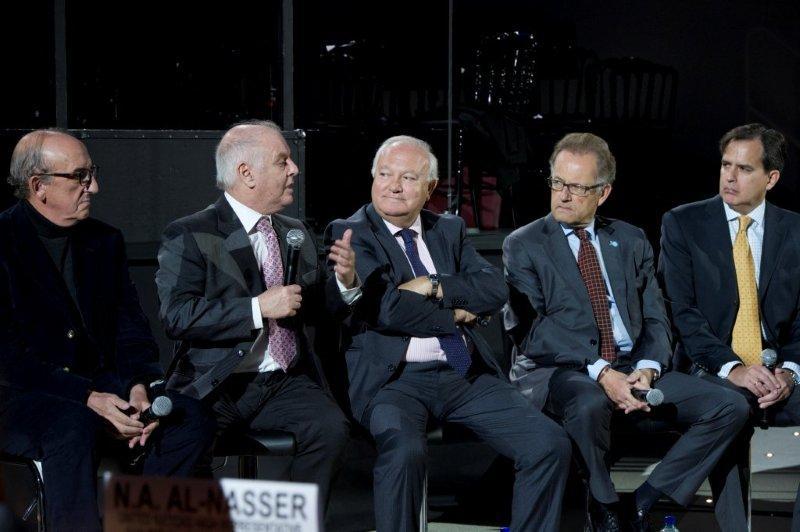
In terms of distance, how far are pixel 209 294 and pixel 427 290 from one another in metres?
0.72

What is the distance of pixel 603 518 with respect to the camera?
3.60m

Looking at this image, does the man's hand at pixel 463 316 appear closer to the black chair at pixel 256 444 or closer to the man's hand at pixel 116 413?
the black chair at pixel 256 444

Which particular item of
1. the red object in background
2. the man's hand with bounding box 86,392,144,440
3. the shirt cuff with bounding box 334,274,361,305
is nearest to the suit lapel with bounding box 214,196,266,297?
the shirt cuff with bounding box 334,274,361,305

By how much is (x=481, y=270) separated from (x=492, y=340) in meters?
1.51

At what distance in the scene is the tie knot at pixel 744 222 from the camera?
4156mm

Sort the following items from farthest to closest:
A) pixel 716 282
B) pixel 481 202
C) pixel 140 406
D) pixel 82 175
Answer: pixel 481 202
pixel 716 282
pixel 82 175
pixel 140 406

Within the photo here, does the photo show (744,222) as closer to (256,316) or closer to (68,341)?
(256,316)

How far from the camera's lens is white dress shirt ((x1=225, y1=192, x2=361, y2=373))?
3514 mm

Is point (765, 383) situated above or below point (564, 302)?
below

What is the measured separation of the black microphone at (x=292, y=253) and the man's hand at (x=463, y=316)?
569 millimetres

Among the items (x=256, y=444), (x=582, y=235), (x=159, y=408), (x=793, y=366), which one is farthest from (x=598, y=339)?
(x=159, y=408)

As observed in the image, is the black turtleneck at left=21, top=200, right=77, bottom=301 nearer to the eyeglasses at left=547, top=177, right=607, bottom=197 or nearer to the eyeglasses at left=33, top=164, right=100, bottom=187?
the eyeglasses at left=33, top=164, right=100, bottom=187

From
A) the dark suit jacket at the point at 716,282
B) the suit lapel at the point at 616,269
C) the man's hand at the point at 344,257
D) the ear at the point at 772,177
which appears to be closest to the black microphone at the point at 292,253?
the man's hand at the point at 344,257

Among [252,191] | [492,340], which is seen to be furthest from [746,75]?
[252,191]
